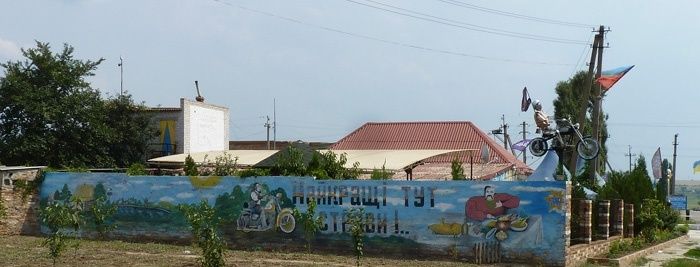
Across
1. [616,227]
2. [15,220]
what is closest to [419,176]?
[616,227]

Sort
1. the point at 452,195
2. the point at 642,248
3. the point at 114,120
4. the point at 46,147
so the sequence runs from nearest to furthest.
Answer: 1. the point at 452,195
2. the point at 642,248
3. the point at 46,147
4. the point at 114,120

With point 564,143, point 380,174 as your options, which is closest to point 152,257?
point 380,174

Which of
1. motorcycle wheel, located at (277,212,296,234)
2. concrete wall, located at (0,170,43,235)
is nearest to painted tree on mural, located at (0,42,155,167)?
concrete wall, located at (0,170,43,235)

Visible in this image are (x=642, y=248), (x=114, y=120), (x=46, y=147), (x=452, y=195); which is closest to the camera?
(x=452, y=195)

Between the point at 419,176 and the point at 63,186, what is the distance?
1472 cm

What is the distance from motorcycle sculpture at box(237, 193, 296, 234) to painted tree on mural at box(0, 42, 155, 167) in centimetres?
1493

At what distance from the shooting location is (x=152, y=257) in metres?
17.3

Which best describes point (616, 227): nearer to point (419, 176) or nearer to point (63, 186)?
point (419, 176)

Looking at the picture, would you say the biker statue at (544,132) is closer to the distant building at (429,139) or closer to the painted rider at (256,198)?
the painted rider at (256,198)

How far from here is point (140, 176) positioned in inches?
839

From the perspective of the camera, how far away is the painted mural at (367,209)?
1648 centimetres

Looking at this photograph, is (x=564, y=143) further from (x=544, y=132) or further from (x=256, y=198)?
(x=256, y=198)

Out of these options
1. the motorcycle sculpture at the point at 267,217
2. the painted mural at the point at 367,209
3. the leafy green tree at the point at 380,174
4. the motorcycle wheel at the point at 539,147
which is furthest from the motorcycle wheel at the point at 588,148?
the motorcycle sculpture at the point at 267,217

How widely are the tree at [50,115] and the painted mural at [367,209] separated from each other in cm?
1046
